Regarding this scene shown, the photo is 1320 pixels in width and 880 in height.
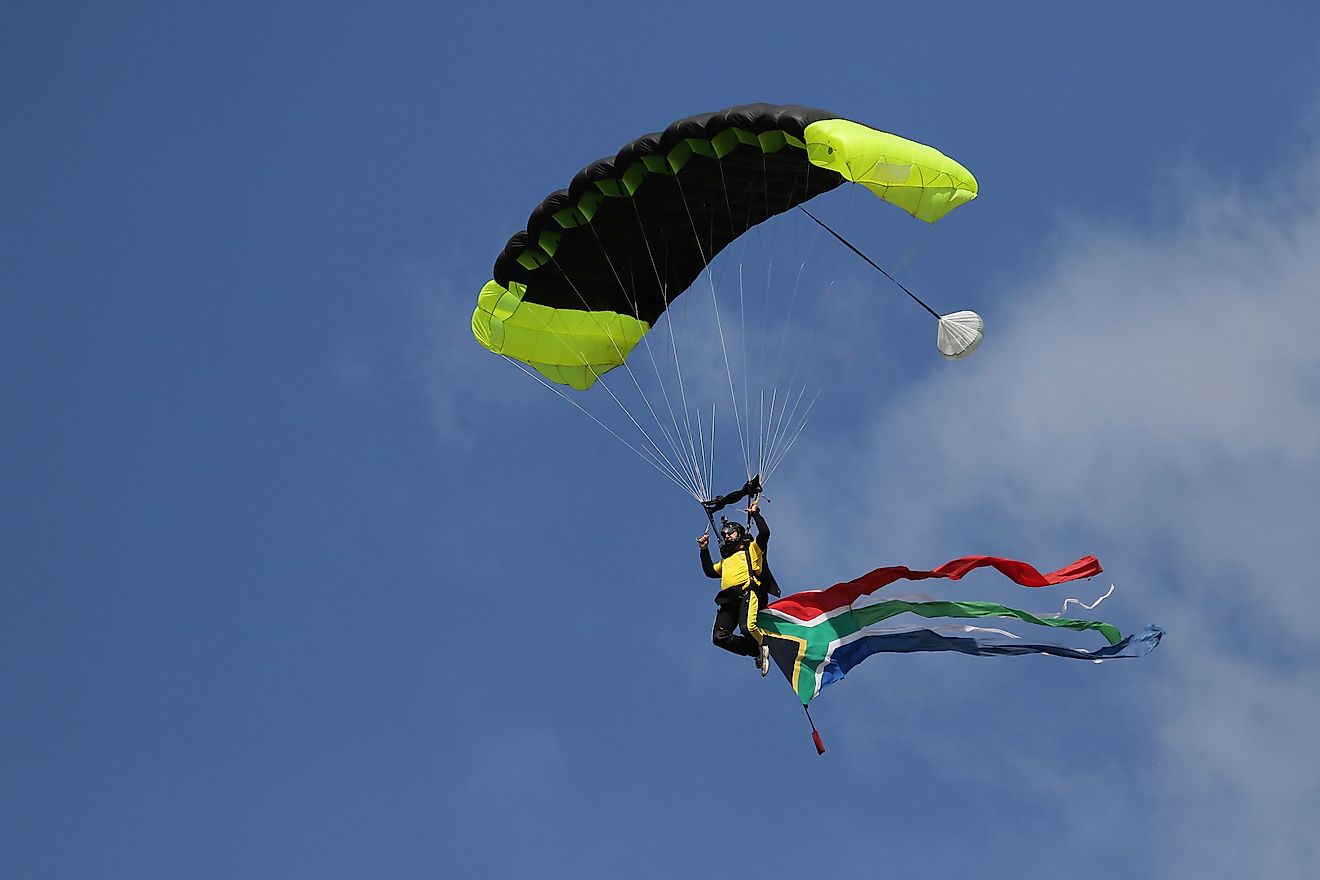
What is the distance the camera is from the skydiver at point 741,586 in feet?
68.2

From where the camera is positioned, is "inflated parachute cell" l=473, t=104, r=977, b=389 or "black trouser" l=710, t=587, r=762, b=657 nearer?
"inflated parachute cell" l=473, t=104, r=977, b=389

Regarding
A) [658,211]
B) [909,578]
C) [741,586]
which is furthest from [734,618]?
[658,211]

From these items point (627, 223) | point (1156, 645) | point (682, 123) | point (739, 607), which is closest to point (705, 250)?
point (627, 223)

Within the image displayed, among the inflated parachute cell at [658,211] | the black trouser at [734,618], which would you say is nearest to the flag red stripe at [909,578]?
the black trouser at [734,618]

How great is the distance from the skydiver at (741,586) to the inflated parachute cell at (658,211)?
3.09 metres

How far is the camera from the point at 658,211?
881 inches

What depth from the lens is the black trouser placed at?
20797 mm

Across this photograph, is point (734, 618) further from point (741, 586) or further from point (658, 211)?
point (658, 211)

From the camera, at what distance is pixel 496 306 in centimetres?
2327

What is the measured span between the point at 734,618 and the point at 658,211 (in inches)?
161

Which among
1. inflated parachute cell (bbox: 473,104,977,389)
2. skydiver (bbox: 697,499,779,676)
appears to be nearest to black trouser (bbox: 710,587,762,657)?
skydiver (bbox: 697,499,779,676)

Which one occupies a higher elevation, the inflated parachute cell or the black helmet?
the inflated parachute cell

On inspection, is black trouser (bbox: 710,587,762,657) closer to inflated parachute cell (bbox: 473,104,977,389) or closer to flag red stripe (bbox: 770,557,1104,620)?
flag red stripe (bbox: 770,557,1104,620)

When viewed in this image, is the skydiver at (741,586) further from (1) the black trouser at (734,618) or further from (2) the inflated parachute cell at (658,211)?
(2) the inflated parachute cell at (658,211)
